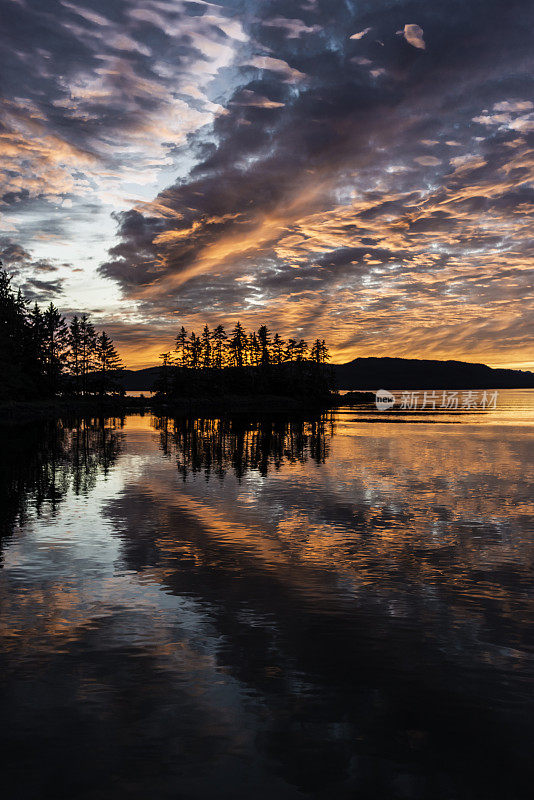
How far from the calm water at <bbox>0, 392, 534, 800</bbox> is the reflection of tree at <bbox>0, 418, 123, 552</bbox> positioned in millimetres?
384

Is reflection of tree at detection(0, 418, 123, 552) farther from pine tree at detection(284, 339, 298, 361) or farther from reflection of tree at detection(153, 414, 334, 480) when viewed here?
pine tree at detection(284, 339, 298, 361)

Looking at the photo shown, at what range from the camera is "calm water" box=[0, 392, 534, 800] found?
4.93 m

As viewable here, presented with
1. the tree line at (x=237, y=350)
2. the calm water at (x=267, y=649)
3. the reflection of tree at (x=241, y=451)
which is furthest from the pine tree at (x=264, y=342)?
the calm water at (x=267, y=649)

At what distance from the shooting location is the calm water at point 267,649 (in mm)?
4926

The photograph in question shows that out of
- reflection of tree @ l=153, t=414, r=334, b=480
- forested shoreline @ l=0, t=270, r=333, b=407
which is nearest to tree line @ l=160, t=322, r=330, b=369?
forested shoreline @ l=0, t=270, r=333, b=407

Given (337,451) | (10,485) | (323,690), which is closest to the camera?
(323,690)

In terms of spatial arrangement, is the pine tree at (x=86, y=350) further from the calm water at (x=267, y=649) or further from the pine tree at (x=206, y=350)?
the calm water at (x=267, y=649)

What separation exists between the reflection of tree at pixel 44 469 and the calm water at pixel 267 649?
384mm

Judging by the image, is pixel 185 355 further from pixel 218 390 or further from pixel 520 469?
pixel 520 469

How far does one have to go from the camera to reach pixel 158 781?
15.6 ft

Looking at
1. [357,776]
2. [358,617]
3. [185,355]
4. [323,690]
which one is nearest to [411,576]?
[358,617]

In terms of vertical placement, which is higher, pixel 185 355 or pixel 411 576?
pixel 185 355

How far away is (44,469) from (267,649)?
19267 millimetres

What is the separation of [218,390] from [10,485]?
10893 centimetres
